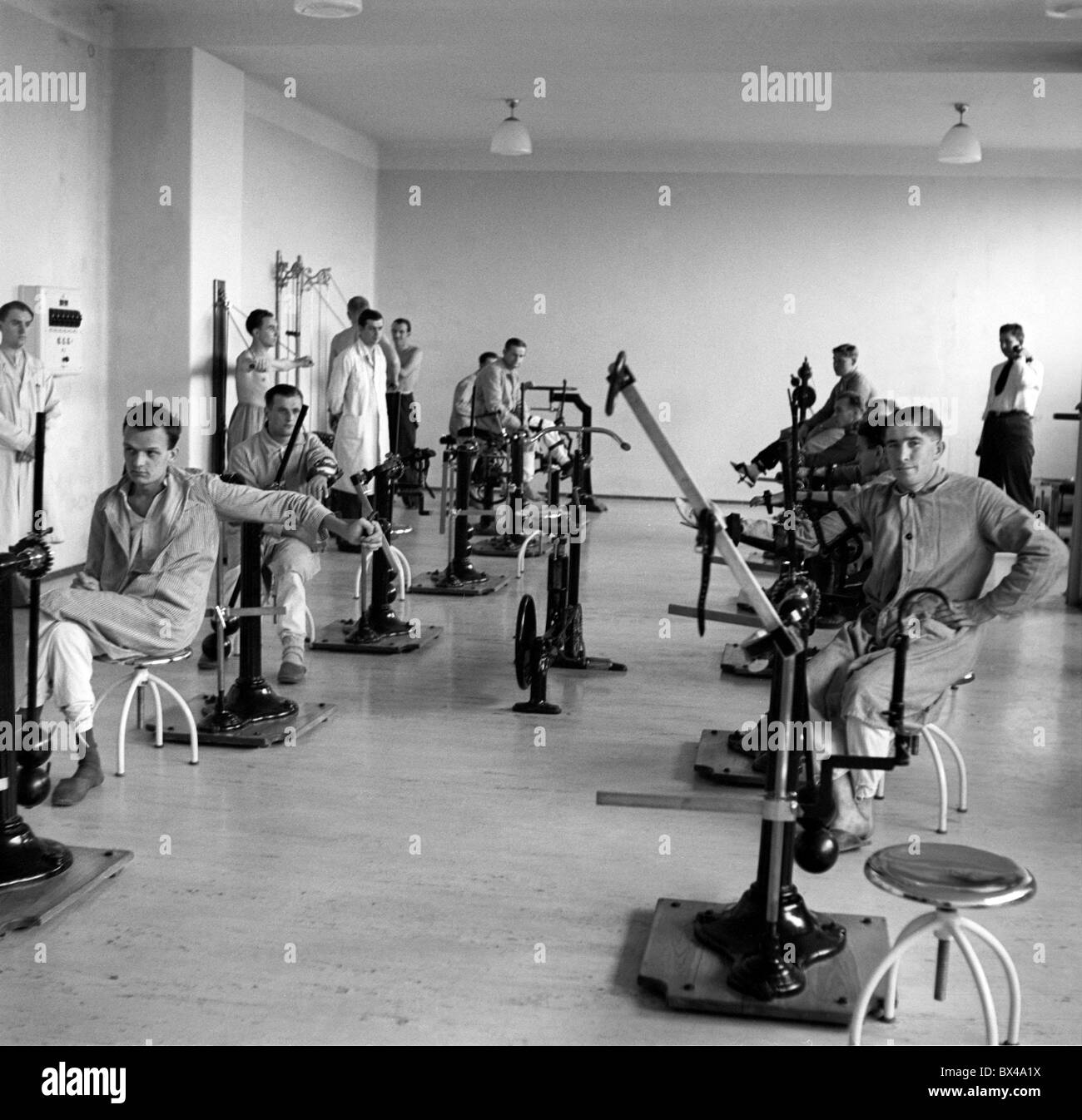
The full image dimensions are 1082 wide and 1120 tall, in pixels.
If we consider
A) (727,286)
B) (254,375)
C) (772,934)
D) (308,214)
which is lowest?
(772,934)

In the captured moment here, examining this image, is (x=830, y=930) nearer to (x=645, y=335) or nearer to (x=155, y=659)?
(x=155, y=659)

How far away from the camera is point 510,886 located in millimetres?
3477

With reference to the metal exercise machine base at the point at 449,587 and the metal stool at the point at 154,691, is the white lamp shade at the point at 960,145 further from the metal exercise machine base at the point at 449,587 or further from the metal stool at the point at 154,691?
the metal stool at the point at 154,691

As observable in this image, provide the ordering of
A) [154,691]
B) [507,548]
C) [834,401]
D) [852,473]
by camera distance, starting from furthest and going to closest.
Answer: [507,548], [834,401], [852,473], [154,691]

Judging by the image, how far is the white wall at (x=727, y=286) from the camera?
13062 millimetres

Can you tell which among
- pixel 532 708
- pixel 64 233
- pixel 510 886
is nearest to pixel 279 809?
pixel 510 886

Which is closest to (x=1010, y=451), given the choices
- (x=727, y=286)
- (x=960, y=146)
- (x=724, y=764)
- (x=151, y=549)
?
(x=960, y=146)

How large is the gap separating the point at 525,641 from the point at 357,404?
3.92 metres

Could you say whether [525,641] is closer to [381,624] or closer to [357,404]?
[381,624]

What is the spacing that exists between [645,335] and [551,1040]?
37.1ft

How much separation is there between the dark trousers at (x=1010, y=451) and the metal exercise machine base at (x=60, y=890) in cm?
874

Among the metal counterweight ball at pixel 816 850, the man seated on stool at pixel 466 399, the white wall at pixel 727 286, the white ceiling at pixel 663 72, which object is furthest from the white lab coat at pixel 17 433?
the white wall at pixel 727 286

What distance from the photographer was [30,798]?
334cm

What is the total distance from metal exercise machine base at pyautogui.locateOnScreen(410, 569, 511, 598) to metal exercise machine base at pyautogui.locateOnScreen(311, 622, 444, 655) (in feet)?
3.75
